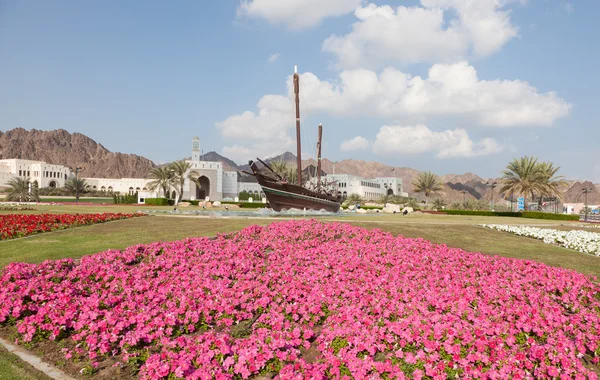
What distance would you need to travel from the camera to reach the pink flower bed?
492cm

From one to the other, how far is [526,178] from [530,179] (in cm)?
62

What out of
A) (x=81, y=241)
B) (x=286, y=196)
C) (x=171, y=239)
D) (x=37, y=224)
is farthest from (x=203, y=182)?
(x=171, y=239)

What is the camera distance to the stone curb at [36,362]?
4871 millimetres

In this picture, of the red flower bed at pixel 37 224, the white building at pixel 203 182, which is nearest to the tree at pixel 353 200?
the white building at pixel 203 182

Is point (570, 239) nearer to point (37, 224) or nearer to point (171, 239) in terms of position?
point (171, 239)

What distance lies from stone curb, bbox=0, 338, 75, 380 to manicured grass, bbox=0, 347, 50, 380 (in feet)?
0.25

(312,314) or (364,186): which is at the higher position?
(364,186)

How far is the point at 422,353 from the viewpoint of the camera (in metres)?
5.03

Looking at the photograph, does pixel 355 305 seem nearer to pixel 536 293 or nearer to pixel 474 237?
pixel 536 293

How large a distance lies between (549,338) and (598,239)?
48.2ft

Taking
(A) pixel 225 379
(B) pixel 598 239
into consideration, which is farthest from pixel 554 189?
(A) pixel 225 379

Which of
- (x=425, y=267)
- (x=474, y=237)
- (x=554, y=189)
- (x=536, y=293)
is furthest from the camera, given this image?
(x=554, y=189)

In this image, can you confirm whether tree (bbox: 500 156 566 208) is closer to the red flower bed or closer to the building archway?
the red flower bed

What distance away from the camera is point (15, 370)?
4895 mm
